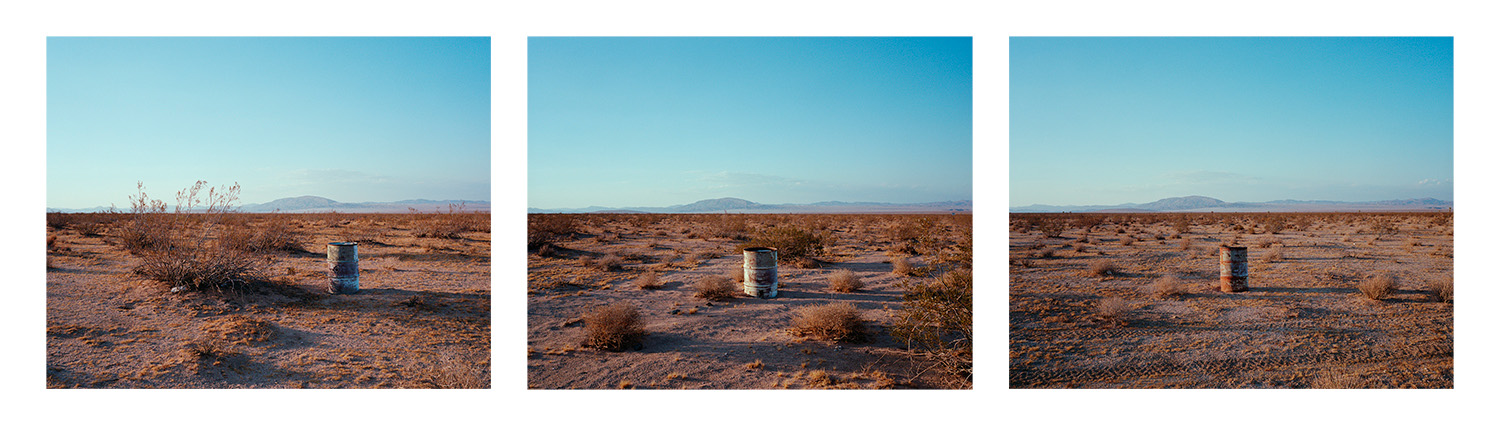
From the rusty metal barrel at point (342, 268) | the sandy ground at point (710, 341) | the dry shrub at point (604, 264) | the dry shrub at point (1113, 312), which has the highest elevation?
the rusty metal barrel at point (342, 268)

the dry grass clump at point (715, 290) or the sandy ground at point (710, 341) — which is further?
the dry grass clump at point (715, 290)

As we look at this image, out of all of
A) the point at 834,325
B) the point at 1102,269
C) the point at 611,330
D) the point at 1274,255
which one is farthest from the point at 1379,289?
the point at 611,330

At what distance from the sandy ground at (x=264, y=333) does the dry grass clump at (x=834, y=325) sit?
353 centimetres

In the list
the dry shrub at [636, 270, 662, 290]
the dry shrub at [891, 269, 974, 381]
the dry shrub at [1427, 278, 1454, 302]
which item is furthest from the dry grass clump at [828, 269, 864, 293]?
the dry shrub at [1427, 278, 1454, 302]

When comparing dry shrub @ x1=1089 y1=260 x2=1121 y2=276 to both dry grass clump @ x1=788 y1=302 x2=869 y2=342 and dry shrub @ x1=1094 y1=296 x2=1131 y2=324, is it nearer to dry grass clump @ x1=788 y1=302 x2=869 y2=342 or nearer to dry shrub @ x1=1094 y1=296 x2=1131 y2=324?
dry shrub @ x1=1094 y1=296 x2=1131 y2=324

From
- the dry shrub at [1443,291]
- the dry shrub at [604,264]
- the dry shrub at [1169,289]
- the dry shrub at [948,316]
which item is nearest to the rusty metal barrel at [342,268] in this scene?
the dry shrub at [604,264]

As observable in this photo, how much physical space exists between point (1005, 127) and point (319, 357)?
21.7 feet

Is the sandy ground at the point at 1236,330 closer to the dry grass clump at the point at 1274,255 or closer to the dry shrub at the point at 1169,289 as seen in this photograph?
the dry shrub at the point at 1169,289

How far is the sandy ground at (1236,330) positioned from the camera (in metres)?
5.20

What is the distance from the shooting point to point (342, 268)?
8672 millimetres
